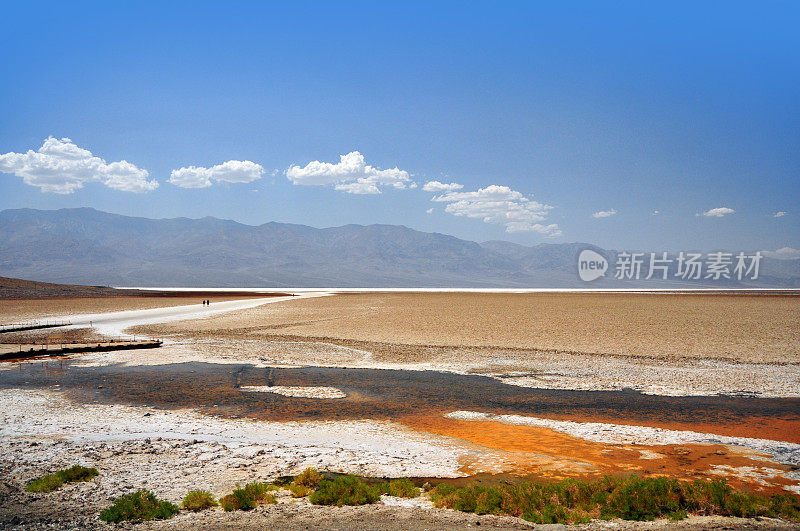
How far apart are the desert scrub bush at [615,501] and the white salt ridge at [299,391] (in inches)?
344

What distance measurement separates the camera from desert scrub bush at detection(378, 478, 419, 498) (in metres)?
8.74

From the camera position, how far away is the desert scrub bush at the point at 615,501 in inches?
311

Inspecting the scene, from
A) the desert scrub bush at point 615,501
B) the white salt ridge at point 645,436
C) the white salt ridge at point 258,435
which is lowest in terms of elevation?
the white salt ridge at point 258,435

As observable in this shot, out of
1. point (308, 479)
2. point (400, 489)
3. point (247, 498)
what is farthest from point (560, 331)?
point (247, 498)

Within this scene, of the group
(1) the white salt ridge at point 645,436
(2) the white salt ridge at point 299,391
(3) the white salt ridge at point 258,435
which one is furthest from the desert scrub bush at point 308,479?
(2) the white salt ridge at point 299,391

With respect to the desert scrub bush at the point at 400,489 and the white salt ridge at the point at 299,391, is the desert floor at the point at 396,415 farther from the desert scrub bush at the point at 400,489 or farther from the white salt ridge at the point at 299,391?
the desert scrub bush at the point at 400,489

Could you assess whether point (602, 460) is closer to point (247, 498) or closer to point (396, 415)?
point (396, 415)

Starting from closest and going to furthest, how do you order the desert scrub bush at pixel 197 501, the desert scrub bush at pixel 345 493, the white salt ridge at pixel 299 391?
the desert scrub bush at pixel 197 501 → the desert scrub bush at pixel 345 493 → the white salt ridge at pixel 299 391

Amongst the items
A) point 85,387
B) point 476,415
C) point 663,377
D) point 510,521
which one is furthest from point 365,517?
point 663,377

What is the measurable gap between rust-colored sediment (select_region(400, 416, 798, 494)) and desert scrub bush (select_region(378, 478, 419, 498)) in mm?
1457

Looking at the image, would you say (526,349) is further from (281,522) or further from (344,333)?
(281,522)

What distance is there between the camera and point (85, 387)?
17.8 metres

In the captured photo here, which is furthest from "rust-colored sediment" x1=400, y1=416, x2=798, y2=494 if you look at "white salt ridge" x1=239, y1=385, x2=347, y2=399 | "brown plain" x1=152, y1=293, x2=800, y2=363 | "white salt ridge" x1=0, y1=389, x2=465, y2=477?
"brown plain" x1=152, y1=293, x2=800, y2=363

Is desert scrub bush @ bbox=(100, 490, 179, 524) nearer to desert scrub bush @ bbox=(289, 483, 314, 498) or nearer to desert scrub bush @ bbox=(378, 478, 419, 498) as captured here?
desert scrub bush @ bbox=(289, 483, 314, 498)
